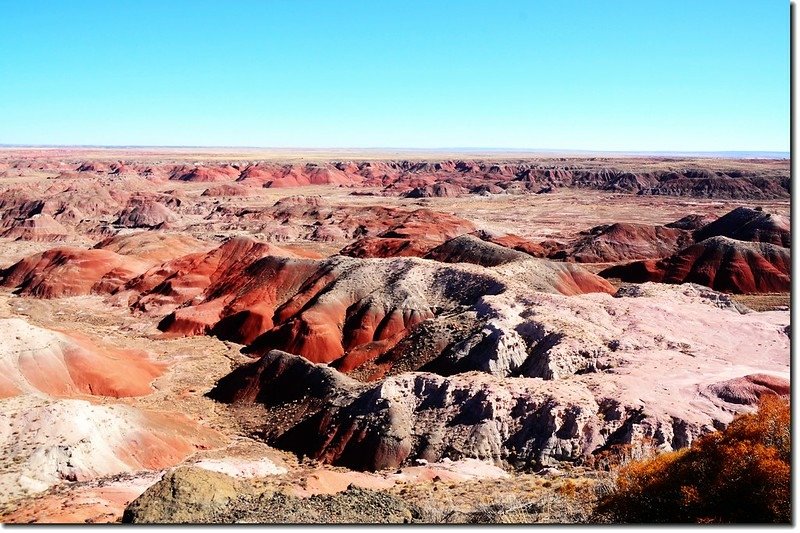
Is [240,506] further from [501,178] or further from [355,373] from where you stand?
[501,178]

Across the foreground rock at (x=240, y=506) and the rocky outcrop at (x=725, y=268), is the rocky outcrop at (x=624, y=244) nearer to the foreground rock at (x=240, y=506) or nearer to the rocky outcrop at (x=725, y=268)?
the rocky outcrop at (x=725, y=268)

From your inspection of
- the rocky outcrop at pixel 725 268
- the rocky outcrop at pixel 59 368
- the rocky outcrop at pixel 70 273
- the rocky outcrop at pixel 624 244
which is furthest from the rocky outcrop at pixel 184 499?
the rocky outcrop at pixel 624 244

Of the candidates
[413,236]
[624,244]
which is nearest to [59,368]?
[413,236]

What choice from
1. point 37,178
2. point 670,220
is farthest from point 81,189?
point 670,220

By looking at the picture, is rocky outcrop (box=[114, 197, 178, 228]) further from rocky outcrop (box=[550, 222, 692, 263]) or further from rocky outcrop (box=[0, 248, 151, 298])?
rocky outcrop (box=[550, 222, 692, 263])

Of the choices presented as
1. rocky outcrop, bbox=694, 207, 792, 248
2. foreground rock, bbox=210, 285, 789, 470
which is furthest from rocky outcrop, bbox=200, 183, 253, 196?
foreground rock, bbox=210, 285, 789, 470

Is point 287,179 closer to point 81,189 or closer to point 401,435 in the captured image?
point 81,189
